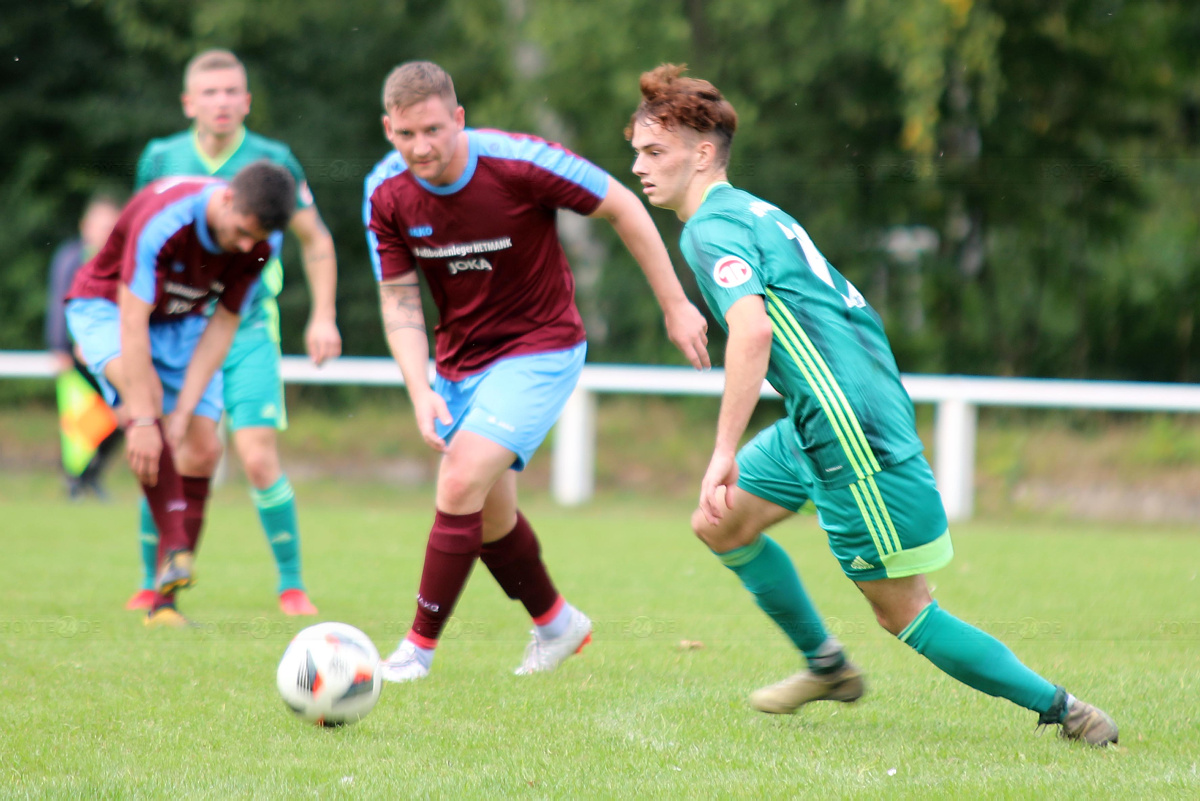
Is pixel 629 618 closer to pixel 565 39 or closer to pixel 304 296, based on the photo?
pixel 565 39

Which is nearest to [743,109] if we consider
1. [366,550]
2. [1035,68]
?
[1035,68]

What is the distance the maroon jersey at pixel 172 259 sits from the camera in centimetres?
503

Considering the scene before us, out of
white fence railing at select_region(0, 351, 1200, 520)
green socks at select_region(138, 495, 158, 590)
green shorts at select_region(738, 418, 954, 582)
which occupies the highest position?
green shorts at select_region(738, 418, 954, 582)

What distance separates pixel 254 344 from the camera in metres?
5.86

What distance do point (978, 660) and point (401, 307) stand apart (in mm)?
2269

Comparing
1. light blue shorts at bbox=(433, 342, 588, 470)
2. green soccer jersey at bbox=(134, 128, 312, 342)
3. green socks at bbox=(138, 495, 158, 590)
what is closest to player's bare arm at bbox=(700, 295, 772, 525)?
light blue shorts at bbox=(433, 342, 588, 470)

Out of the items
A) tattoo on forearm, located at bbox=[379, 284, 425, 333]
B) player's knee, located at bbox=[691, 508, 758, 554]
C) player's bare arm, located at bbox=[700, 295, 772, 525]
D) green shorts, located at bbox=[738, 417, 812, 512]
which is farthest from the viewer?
tattoo on forearm, located at bbox=[379, 284, 425, 333]

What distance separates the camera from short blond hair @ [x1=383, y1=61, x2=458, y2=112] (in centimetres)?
401

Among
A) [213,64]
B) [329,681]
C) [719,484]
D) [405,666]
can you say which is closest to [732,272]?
[719,484]

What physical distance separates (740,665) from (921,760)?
1419 millimetres

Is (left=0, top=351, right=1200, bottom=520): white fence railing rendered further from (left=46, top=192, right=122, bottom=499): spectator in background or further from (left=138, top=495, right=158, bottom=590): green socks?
(left=138, top=495, right=158, bottom=590): green socks

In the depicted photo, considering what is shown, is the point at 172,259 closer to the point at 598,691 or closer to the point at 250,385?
the point at 250,385

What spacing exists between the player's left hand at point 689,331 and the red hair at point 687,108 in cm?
67

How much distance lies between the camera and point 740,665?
4711mm
